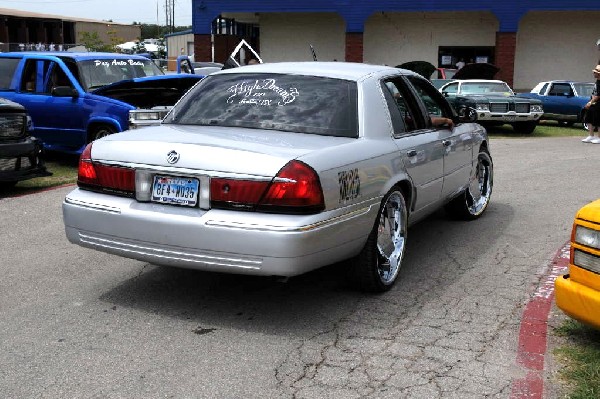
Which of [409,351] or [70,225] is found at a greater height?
[70,225]

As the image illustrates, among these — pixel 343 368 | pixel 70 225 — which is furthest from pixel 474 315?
Result: pixel 70 225

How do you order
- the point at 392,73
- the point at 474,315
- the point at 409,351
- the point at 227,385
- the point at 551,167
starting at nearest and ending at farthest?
the point at 227,385 → the point at 409,351 → the point at 474,315 → the point at 392,73 → the point at 551,167

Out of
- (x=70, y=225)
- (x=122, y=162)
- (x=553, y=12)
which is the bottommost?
(x=70, y=225)

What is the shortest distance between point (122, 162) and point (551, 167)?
871 centimetres

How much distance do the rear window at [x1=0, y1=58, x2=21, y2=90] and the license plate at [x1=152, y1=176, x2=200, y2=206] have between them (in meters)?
8.22

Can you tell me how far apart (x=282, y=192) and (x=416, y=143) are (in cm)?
175

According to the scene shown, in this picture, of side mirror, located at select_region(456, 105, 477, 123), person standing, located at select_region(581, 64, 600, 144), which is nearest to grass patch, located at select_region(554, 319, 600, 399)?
side mirror, located at select_region(456, 105, 477, 123)

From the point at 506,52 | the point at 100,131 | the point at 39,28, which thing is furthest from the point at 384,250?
the point at 39,28

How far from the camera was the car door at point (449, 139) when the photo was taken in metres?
6.09

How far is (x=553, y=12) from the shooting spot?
1201 inches

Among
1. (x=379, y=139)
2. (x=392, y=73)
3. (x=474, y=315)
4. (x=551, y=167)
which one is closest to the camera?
(x=474, y=315)

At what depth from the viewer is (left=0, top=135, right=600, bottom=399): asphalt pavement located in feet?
11.9

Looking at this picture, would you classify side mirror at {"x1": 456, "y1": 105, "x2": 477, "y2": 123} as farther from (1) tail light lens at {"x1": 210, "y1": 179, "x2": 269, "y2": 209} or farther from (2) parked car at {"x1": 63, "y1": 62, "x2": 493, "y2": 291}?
(1) tail light lens at {"x1": 210, "y1": 179, "x2": 269, "y2": 209}

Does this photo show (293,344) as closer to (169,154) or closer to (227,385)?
(227,385)
